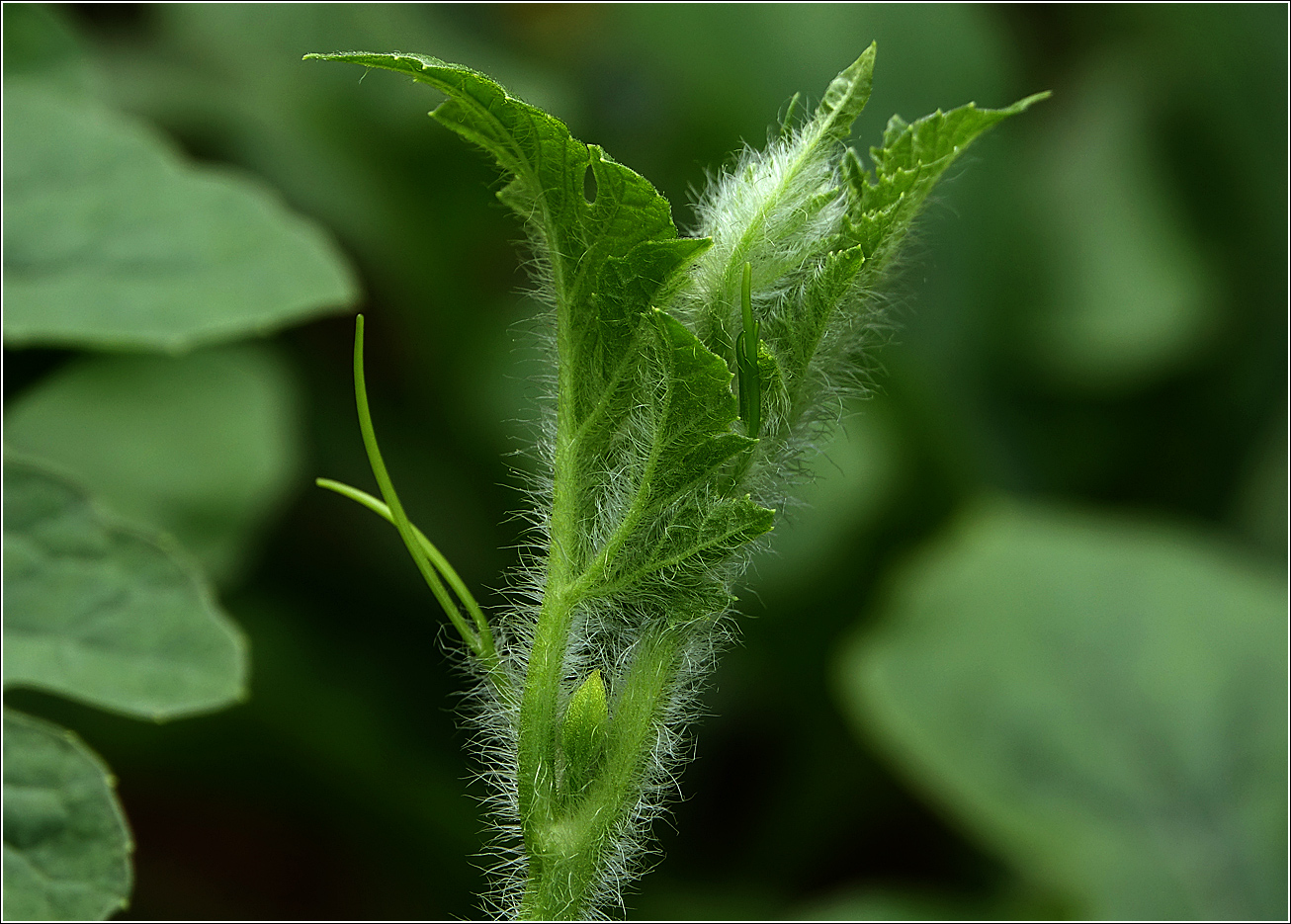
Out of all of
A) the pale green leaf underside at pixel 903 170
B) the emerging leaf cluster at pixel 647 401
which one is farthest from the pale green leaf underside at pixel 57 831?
the pale green leaf underside at pixel 903 170

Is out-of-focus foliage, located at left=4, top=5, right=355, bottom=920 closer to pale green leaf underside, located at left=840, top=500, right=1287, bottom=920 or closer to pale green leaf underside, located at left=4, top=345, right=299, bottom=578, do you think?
pale green leaf underside, located at left=4, top=345, right=299, bottom=578

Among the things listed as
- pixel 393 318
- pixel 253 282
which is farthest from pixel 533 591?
pixel 393 318

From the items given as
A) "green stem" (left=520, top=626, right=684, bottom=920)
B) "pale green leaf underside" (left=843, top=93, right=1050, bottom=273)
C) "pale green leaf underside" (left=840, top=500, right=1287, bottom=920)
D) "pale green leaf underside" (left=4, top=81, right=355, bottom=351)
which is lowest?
"pale green leaf underside" (left=840, top=500, right=1287, bottom=920)

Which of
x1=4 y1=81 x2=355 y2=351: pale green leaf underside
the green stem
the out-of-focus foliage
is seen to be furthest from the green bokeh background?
the green stem

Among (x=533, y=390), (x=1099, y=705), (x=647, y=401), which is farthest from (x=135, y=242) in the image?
(x=1099, y=705)

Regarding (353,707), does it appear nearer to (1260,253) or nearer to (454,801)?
(454,801)

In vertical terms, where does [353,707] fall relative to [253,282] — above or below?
below
